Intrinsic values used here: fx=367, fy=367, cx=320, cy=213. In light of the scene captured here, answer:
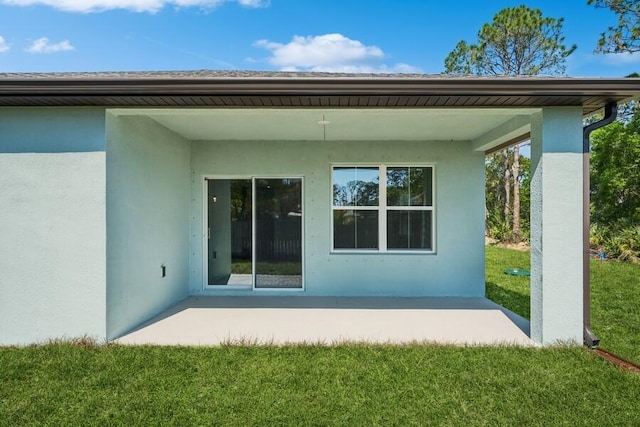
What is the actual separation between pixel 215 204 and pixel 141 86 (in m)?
3.62

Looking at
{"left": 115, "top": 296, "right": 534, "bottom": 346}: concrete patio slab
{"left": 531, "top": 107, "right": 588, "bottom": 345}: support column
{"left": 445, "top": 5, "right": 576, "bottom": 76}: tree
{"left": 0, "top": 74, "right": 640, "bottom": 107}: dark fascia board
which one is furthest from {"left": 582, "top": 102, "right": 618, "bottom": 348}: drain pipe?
{"left": 445, "top": 5, "right": 576, "bottom": 76}: tree

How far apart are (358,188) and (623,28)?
49.8 feet

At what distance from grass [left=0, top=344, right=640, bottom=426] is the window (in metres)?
3.17

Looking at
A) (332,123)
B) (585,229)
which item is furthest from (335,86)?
(585,229)

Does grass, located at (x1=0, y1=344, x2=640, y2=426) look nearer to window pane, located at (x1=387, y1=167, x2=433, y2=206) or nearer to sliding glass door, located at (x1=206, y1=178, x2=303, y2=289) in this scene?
sliding glass door, located at (x1=206, y1=178, x2=303, y2=289)

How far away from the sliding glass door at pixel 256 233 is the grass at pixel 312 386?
2994 millimetres

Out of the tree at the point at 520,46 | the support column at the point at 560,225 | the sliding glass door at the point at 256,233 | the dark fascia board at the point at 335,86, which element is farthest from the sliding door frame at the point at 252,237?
the tree at the point at 520,46

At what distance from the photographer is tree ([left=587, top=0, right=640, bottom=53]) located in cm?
1445

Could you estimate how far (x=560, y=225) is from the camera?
4.53 m

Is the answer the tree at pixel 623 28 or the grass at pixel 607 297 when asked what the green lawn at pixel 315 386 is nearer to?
the grass at pixel 607 297

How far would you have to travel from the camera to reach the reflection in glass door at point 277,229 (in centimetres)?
739

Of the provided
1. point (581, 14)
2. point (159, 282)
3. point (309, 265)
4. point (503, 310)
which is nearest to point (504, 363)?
point (503, 310)

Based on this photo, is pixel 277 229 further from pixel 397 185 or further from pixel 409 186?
pixel 409 186

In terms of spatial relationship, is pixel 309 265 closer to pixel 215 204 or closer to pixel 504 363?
pixel 215 204
